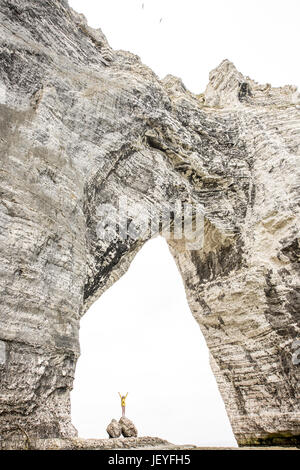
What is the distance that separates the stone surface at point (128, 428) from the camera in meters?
7.67

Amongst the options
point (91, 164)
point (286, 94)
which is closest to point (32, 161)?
point (91, 164)

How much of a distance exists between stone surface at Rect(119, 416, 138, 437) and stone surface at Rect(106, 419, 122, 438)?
79 millimetres

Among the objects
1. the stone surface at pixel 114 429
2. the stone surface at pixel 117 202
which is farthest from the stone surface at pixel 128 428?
the stone surface at pixel 117 202

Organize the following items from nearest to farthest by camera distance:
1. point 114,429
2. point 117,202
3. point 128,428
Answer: point 117,202 → point 114,429 → point 128,428

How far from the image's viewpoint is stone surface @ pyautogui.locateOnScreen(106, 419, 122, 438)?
24.8ft

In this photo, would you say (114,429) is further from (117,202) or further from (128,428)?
(117,202)

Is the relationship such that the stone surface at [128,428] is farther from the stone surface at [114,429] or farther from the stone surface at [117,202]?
the stone surface at [117,202]

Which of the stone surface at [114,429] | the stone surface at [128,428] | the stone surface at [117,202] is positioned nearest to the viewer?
the stone surface at [117,202]

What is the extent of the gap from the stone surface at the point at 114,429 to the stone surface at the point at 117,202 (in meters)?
3.11

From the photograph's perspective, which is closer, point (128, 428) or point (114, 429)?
point (114, 429)

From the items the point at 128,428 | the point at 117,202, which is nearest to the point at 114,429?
the point at 128,428

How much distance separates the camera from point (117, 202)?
23.1 feet

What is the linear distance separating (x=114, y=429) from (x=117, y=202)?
491 centimetres

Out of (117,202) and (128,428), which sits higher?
(117,202)
